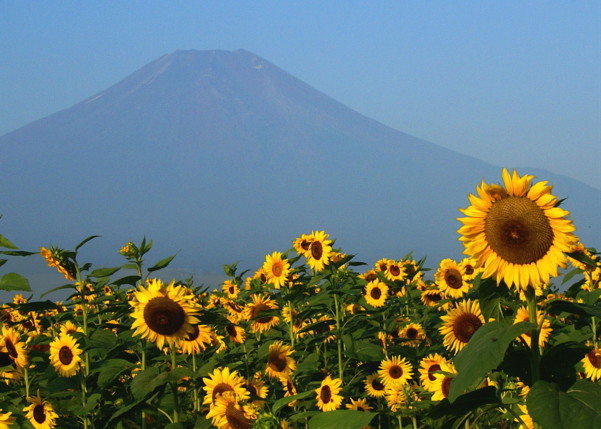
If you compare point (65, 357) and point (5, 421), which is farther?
point (65, 357)

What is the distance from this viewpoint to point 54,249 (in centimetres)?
783

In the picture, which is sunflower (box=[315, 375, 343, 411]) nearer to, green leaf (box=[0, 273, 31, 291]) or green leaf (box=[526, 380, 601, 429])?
green leaf (box=[0, 273, 31, 291])

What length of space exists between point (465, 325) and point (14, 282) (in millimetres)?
3779

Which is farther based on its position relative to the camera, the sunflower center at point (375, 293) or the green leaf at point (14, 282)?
the sunflower center at point (375, 293)

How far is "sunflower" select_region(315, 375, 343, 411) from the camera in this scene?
7.53 meters

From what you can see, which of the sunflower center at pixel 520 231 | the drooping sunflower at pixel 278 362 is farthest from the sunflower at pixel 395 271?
the sunflower center at pixel 520 231

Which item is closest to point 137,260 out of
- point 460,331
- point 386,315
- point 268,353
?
point 268,353

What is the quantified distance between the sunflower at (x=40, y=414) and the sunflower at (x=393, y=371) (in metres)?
3.33

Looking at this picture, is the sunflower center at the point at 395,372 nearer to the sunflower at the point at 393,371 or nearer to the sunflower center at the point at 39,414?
the sunflower at the point at 393,371

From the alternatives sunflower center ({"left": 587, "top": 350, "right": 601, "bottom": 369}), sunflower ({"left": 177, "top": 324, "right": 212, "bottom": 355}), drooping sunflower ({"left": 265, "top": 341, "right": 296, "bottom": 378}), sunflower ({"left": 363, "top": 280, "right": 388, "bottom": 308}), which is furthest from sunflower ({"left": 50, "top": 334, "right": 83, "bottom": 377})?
sunflower center ({"left": 587, "top": 350, "right": 601, "bottom": 369})

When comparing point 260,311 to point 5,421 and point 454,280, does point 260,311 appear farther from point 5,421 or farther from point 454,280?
point 5,421

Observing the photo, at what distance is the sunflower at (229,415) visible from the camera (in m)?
5.90

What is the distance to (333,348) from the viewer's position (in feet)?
31.1

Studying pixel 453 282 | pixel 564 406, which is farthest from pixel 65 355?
pixel 453 282
